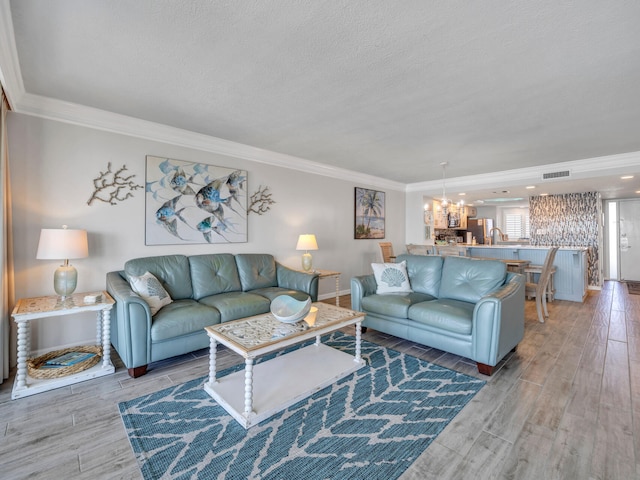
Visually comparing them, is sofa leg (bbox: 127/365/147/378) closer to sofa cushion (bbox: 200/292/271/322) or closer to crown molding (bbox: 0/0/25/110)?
sofa cushion (bbox: 200/292/271/322)

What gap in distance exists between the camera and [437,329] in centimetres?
A: 295

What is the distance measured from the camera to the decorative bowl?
8.07 ft

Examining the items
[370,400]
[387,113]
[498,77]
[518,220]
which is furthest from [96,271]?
[518,220]

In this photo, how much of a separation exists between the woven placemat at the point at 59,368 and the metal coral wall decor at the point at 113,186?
1.46 metres

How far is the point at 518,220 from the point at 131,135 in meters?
11.4

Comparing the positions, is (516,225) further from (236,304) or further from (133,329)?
(133,329)

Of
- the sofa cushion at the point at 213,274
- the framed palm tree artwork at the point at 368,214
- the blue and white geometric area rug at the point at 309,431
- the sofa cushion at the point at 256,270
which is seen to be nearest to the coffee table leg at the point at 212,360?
the blue and white geometric area rug at the point at 309,431

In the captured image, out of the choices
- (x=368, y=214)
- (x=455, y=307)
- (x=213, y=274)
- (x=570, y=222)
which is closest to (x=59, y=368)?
(x=213, y=274)

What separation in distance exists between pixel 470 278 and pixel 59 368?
4.02m

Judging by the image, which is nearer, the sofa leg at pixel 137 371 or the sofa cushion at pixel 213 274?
the sofa leg at pixel 137 371

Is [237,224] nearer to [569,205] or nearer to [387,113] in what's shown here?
[387,113]

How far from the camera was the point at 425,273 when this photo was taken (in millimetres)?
3779

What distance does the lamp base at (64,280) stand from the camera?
2650mm

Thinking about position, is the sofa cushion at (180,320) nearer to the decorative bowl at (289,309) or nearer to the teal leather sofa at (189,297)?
the teal leather sofa at (189,297)
